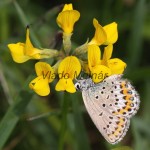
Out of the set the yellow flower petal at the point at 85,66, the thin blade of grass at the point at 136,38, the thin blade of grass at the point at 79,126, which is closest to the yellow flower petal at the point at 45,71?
the yellow flower petal at the point at 85,66

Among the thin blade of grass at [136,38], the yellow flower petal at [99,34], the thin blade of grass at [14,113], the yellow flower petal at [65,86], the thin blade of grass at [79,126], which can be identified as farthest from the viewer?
the thin blade of grass at [136,38]

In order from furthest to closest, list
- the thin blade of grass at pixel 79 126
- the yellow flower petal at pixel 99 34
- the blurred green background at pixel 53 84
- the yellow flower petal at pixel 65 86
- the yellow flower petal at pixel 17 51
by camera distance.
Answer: the blurred green background at pixel 53 84
the thin blade of grass at pixel 79 126
the yellow flower petal at pixel 17 51
the yellow flower petal at pixel 99 34
the yellow flower petal at pixel 65 86

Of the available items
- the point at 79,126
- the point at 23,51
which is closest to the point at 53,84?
the point at 79,126

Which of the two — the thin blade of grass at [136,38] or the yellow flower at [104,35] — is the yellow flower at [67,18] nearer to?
the yellow flower at [104,35]

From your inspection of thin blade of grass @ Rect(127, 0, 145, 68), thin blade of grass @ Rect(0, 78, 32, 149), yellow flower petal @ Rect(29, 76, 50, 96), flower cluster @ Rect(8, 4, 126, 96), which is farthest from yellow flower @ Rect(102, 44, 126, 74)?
thin blade of grass @ Rect(127, 0, 145, 68)

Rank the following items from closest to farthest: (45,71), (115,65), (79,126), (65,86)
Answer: (65,86) → (45,71) → (115,65) → (79,126)

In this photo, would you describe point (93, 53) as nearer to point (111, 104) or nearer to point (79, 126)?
point (111, 104)
